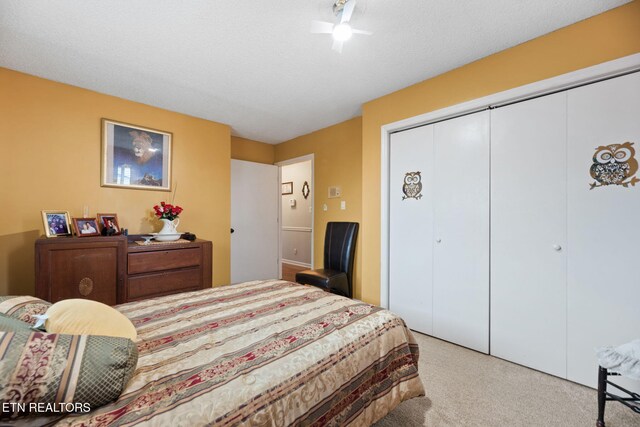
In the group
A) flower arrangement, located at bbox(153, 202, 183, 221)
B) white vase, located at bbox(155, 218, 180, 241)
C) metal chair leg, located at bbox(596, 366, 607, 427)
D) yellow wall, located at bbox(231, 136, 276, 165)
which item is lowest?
metal chair leg, located at bbox(596, 366, 607, 427)

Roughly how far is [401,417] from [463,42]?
2.59m

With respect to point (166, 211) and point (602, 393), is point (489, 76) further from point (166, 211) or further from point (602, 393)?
point (166, 211)

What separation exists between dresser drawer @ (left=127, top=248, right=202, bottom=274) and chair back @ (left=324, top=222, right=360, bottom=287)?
1.61 meters

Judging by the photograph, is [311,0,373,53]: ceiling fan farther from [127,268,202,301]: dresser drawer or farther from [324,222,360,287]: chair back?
[127,268,202,301]: dresser drawer

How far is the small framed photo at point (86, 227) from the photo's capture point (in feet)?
8.30

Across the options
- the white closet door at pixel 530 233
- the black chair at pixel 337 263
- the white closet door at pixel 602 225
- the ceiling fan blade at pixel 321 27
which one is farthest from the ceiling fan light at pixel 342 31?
the black chair at pixel 337 263

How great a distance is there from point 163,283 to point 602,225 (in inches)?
144

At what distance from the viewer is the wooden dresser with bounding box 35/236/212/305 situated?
2.18 metres

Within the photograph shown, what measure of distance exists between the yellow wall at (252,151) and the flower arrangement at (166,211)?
1.61 meters

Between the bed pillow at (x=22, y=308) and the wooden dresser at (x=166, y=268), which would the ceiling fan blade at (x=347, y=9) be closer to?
the bed pillow at (x=22, y=308)

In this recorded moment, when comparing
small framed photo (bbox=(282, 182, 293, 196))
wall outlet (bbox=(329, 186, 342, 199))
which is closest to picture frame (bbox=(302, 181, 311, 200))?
small framed photo (bbox=(282, 182, 293, 196))

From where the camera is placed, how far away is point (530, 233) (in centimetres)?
204

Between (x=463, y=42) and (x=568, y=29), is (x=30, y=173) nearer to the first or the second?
(x=463, y=42)

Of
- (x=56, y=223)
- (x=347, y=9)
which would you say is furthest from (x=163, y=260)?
(x=347, y=9)
